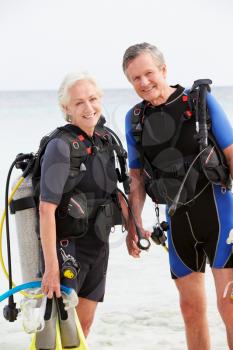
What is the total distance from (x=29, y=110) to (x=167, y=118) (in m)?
35.0

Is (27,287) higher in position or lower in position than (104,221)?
lower

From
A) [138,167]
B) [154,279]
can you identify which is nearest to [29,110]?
[154,279]

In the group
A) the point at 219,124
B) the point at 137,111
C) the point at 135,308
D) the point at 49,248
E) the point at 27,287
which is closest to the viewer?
the point at 49,248

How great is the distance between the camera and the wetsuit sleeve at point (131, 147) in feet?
11.2

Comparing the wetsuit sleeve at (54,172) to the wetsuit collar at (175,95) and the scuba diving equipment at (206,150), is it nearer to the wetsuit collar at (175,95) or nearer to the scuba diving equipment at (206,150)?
the scuba diving equipment at (206,150)

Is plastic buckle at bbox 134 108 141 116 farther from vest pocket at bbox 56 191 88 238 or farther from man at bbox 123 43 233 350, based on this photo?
vest pocket at bbox 56 191 88 238

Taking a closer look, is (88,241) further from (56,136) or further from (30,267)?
(56,136)

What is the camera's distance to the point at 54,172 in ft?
9.12

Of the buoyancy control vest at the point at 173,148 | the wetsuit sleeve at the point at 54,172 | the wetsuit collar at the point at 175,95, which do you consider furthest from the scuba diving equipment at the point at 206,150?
the wetsuit sleeve at the point at 54,172

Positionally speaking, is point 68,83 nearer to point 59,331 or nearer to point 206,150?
point 206,150

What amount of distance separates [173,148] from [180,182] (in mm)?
203

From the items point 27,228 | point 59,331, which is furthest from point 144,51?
point 59,331

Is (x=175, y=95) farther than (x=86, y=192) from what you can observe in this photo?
Yes

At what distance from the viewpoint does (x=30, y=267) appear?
301 cm
